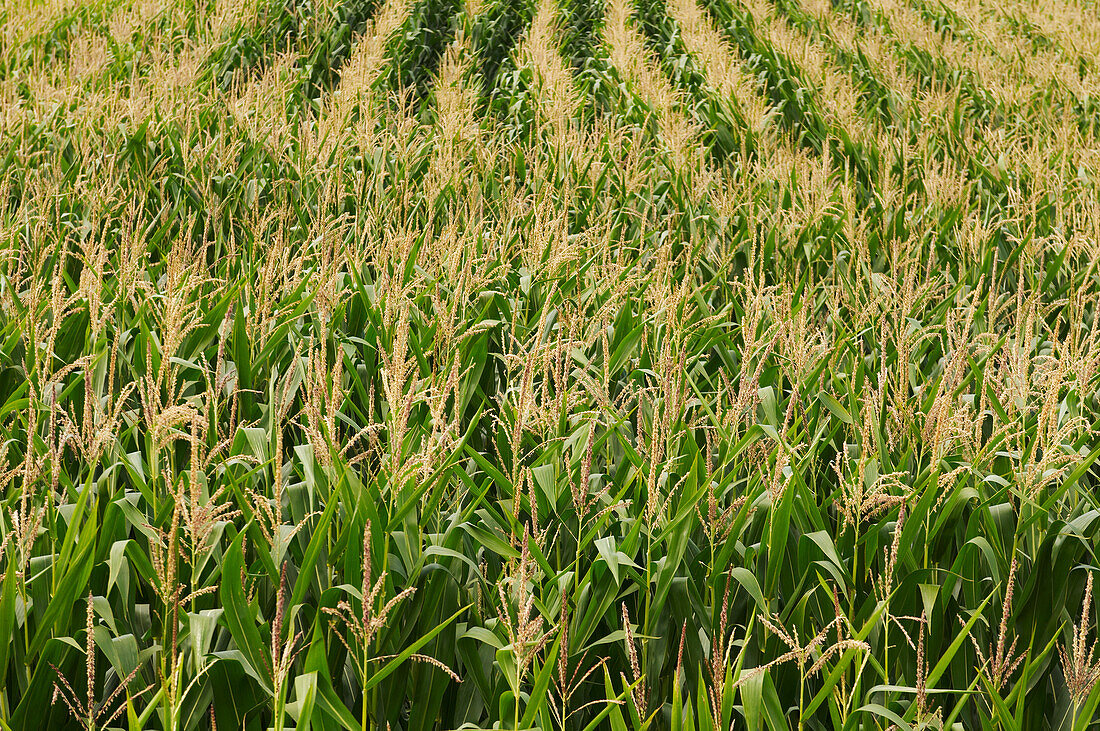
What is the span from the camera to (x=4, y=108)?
5.38 metres

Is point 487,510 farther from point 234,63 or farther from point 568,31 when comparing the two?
point 568,31

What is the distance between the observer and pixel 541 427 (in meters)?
2.34

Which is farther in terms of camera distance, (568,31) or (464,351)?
(568,31)

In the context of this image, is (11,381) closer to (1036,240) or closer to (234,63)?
→ (1036,240)

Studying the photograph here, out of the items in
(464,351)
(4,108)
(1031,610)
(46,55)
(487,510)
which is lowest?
(1031,610)

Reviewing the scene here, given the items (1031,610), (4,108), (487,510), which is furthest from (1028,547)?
(4,108)

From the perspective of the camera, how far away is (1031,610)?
6.18ft

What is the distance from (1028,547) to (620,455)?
3.41ft

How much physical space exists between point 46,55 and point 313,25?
266 centimetres

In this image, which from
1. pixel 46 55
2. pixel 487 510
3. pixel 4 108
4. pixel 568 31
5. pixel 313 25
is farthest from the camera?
pixel 568 31

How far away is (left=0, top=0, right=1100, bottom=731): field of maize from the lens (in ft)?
5.27

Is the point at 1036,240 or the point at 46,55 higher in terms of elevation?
the point at 46,55

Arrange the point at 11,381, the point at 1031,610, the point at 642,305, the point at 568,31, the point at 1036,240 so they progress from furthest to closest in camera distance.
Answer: the point at 568,31 < the point at 1036,240 < the point at 642,305 < the point at 11,381 < the point at 1031,610

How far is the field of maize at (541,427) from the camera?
161cm
